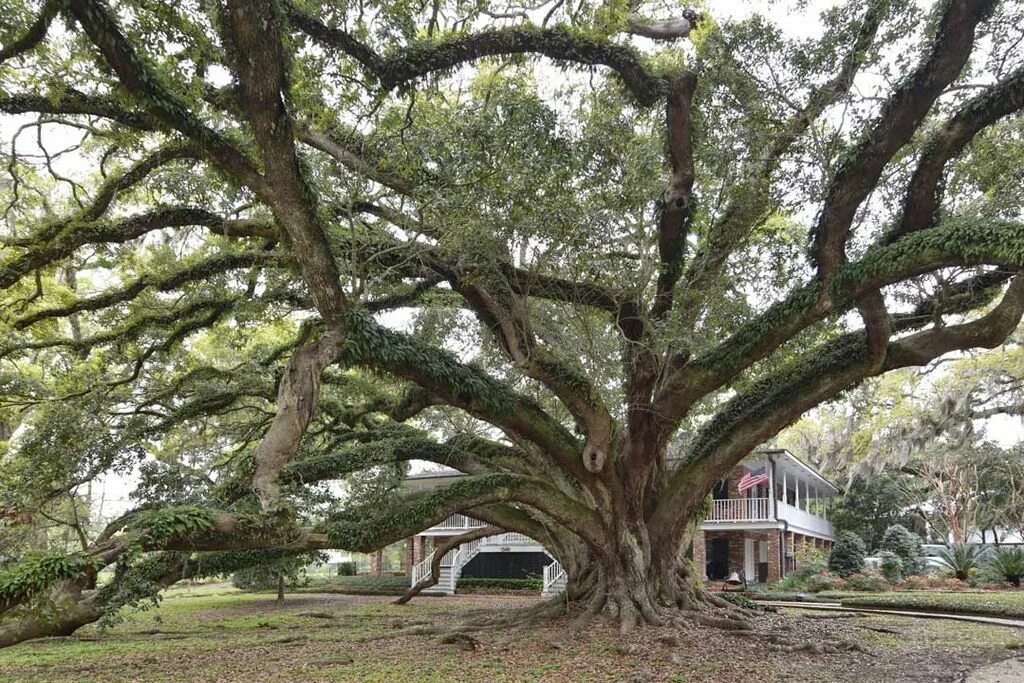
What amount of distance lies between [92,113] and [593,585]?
10138mm

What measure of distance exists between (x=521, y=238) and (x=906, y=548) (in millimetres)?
21919

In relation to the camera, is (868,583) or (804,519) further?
(804,519)

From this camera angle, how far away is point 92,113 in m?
8.93

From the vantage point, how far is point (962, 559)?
841 inches

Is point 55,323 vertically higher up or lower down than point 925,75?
lower down

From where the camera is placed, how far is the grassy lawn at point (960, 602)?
1370cm

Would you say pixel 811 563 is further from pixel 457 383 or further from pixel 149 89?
pixel 149 89

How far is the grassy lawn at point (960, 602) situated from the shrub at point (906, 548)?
5439 mm

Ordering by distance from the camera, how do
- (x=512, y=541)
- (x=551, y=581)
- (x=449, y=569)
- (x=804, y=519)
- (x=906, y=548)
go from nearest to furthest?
1. (x=551, y=581)
2. (x=906, y=548)
3. (x=449, y=569)
4. (x=512, y=541)
5. (x=804, y=519)

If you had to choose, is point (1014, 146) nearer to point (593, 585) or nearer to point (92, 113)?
point (593, 585)

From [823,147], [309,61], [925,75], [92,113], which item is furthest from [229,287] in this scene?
[925,75]

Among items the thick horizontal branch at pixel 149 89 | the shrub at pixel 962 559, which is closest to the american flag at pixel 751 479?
the shrub at pixel 962 559

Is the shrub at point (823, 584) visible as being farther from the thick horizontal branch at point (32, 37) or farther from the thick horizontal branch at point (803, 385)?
the thick horizontal branch at point (32, 37)

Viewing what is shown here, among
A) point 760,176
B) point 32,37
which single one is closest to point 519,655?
point 760,176
